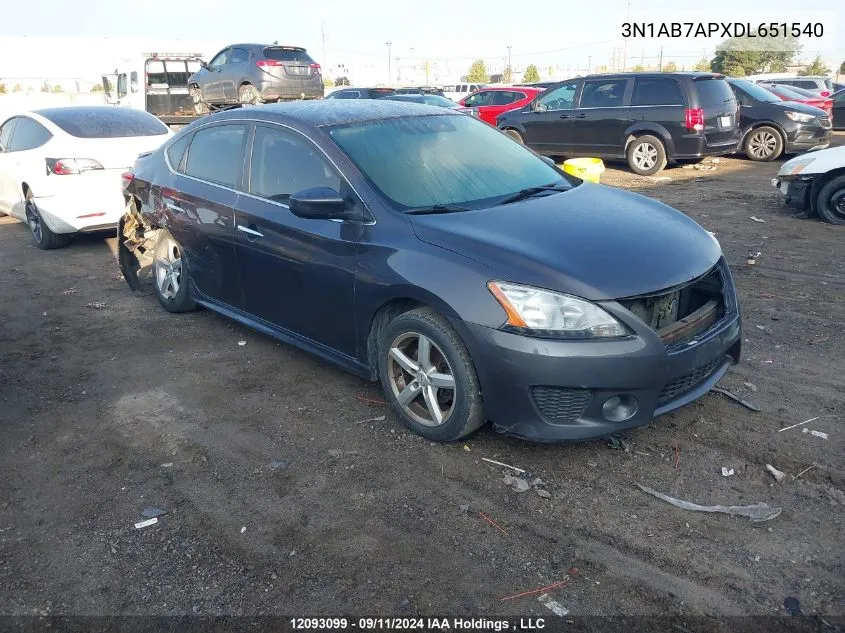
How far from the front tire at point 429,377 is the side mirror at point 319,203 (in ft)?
2.41

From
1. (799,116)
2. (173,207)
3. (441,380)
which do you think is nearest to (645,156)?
(799,116)

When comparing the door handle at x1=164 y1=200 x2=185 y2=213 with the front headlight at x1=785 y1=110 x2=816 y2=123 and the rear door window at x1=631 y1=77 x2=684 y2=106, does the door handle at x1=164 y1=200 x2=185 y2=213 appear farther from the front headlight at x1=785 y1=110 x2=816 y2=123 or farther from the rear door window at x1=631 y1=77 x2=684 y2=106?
the front headlight at x1=785 y1=110 x2=816 y2=123

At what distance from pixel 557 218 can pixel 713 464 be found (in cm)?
152

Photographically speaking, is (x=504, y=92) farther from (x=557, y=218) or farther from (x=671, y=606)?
(x=671, y=606)

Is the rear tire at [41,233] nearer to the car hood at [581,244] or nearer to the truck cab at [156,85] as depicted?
the car hood at [581,244]

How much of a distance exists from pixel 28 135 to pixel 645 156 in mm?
10319

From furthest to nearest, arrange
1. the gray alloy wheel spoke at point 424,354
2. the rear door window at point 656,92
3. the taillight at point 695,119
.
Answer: the rear door window at point 656,92 → the taillight at point 695,119 → the gray alloy wheel spoke at point 424,354

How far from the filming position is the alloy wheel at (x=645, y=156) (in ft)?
44.4

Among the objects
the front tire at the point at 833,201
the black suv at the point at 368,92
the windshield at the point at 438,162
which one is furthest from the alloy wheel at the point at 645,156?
the windshield at the point at 438,162

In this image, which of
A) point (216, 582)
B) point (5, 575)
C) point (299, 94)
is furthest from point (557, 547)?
point (299, 94)

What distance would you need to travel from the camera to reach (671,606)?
2.69m

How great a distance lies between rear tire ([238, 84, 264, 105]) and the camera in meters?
17.8

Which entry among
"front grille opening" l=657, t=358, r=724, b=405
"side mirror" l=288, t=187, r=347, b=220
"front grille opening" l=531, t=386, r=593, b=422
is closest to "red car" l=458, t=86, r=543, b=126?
"side mirror" l=288, t=187, r=347, b=220

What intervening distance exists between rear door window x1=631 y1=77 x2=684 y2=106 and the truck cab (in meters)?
12.1
